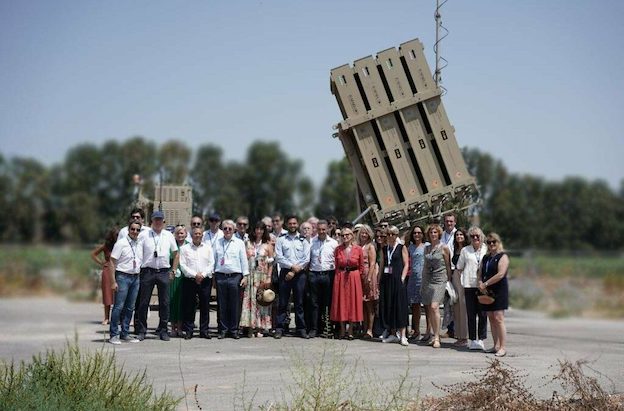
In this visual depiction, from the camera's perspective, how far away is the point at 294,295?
13.1 metres

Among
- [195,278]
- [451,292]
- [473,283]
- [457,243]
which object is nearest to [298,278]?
[195,278]

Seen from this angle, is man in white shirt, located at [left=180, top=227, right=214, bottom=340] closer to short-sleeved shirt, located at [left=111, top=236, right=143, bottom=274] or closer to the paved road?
the paved road

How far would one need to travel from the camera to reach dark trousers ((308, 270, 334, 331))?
1302cm

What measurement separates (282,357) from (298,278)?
280cm

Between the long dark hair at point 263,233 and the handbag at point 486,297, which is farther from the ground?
the long dark hair at point 263,233

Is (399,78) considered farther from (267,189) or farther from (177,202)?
(267,189)

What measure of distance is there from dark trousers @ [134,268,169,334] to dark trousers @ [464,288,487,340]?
4.78 m

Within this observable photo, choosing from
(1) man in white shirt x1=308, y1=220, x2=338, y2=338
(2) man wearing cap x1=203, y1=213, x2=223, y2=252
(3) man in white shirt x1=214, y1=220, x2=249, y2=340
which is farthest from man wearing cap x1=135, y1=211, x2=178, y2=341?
(1) man in white shirt x1=308, y1=220, x2=338, y2=338

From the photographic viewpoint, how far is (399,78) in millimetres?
13898

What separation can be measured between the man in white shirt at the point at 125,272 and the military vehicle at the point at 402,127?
4.38 m

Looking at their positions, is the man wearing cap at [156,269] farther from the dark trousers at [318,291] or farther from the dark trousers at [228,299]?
the dark trousers at [318,291]

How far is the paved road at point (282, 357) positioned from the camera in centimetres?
743

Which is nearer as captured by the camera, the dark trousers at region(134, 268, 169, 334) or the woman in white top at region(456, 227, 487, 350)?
the woman in white top at region(456, 227, 487, 350)

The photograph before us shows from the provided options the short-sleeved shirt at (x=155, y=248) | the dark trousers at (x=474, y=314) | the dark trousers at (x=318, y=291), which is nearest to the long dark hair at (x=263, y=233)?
Result: the dark trousers at (x=318, y=291)
